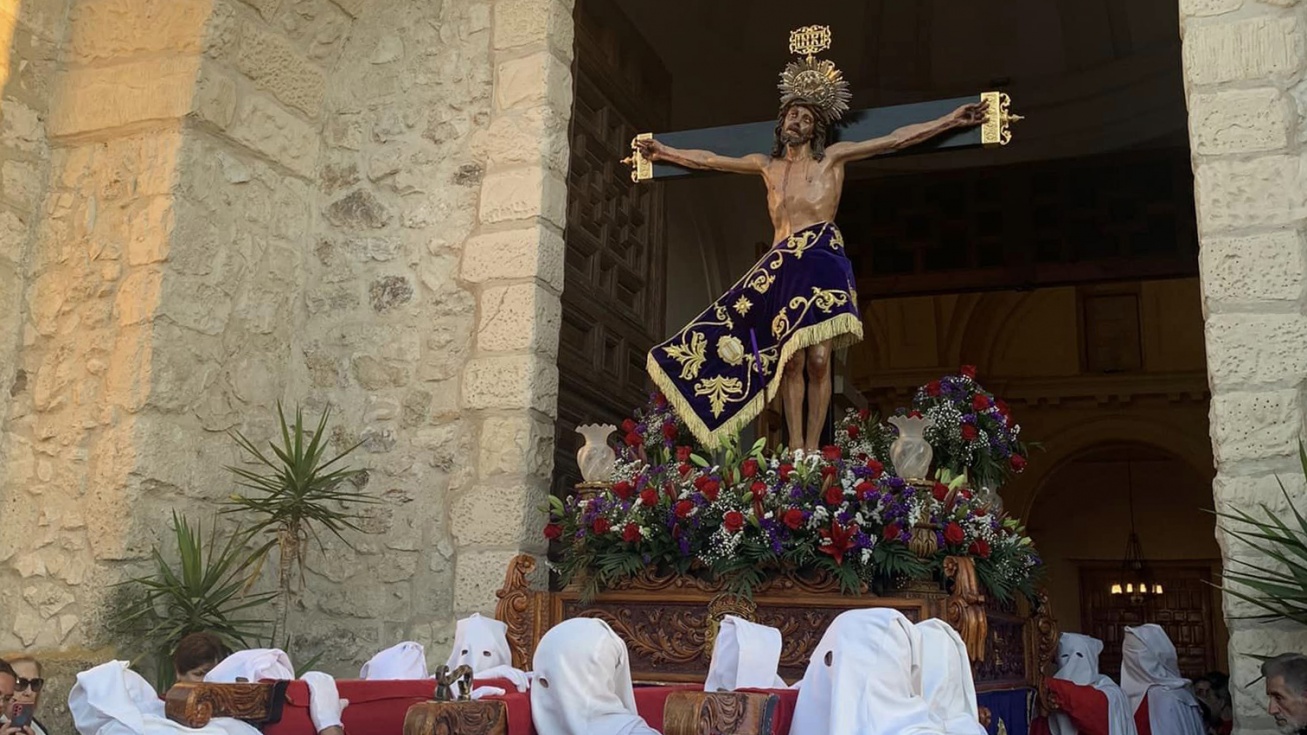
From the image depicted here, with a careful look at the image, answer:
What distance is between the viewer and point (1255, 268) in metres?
5.20

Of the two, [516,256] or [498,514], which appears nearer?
[498,514]

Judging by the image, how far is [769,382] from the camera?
223 inches

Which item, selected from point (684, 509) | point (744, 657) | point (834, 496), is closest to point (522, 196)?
point (684, 509)

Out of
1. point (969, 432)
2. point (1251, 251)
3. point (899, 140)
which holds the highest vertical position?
point (899, 140)

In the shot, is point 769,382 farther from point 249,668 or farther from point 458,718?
point 458,718

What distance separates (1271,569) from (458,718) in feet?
10.7

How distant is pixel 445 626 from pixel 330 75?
10.4 feet

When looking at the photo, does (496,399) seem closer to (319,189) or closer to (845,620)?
(319,189)

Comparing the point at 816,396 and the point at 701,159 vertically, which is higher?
the point at 701,159

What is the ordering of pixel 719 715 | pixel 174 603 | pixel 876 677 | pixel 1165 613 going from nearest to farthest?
pixel 719 715 → pixel 876 677 → pixel 174 603 → pixel 1165 613

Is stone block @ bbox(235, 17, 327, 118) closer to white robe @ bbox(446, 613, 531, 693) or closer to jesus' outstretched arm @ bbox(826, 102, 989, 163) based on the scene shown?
jesus' outstretched arm @ bbox(826, 102, 989, 163)

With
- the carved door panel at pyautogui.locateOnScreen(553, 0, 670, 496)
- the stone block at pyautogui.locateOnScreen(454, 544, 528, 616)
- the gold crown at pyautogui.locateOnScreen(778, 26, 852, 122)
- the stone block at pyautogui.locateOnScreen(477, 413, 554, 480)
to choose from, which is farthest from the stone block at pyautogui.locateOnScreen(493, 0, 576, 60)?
the stone block at pyautogui.locateOnScreen(454, 544, 528, 616)

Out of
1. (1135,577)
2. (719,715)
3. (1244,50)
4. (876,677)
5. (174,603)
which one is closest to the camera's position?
(719,715)

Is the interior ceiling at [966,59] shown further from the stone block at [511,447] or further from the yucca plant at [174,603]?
the yucca plant at [174,603]
